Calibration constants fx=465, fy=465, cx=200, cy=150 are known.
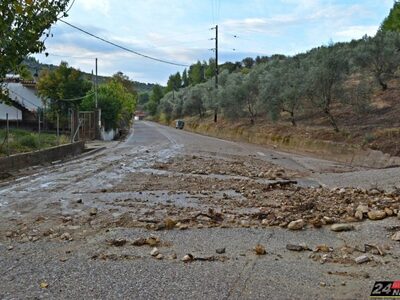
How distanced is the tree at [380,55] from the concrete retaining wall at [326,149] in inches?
322

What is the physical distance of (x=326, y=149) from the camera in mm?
27750

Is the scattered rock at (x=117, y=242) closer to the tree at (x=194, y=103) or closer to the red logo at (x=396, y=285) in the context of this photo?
the red logo at (x=396, y=285)

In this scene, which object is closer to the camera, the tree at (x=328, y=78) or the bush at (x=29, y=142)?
the bush at (x=29, y=142)

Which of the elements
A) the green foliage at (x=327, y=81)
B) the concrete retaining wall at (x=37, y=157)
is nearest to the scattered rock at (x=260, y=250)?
the concrete retaining wall at (x=37, y=157)

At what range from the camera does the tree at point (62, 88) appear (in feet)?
158

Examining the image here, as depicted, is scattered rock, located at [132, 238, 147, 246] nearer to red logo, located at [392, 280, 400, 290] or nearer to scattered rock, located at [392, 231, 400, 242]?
red logo, located at [392, 280, 400, 290]

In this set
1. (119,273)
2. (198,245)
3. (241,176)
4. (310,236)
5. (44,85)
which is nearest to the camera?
(119,273)

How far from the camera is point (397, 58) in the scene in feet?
111

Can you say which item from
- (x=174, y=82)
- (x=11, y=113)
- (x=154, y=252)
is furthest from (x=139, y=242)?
(x=174, y=82)

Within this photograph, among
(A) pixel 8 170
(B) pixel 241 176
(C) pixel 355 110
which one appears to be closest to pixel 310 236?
(B) pixel 241 176

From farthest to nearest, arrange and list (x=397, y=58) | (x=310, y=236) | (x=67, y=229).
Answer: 1. (x=397, y=58)
2. (x=67, y=229)
3. (x=310, y=236)

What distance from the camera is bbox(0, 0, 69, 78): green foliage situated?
5957 mm

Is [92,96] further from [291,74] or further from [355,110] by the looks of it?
[355,110]

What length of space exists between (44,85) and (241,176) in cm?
3835
